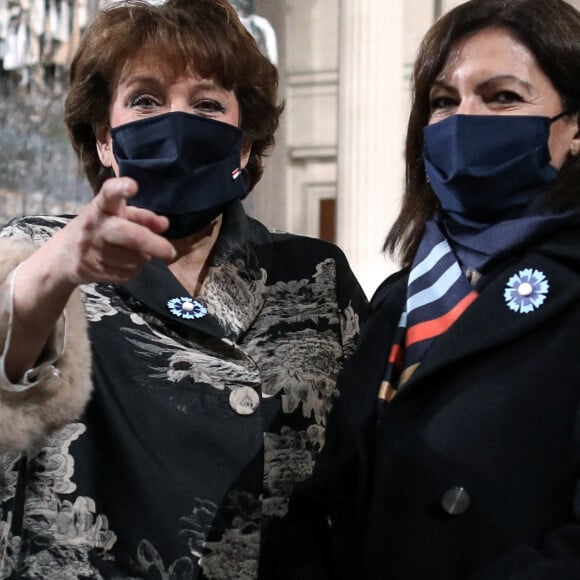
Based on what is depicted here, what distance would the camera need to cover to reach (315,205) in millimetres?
10859

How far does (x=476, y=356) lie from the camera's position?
155 centimetres

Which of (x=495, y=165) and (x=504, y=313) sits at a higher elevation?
(x=495, y=165)

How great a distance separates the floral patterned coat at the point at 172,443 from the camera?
66.4 inches

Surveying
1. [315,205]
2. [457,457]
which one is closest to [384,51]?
[315,205]

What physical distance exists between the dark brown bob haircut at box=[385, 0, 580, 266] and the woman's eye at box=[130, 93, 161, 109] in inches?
19.8

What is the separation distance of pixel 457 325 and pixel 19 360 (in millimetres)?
663

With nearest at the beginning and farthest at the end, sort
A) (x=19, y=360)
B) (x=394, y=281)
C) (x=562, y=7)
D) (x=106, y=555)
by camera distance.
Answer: (x=19, y=360), (x=106, y=555), (x=562, y=7), (x=394, y=281)

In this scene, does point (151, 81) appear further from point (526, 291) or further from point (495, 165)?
point (526, 291)

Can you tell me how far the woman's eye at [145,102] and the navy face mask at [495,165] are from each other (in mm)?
578

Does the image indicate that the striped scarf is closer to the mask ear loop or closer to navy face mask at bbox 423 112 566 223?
navy face mask at bbox 423 112 566 223

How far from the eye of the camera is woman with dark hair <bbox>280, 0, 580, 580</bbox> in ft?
4.84

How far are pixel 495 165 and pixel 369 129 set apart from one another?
23.0ft

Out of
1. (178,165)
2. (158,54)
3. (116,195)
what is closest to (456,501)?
(116,195)

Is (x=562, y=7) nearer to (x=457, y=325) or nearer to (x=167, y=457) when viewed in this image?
(x=457, y=325)
